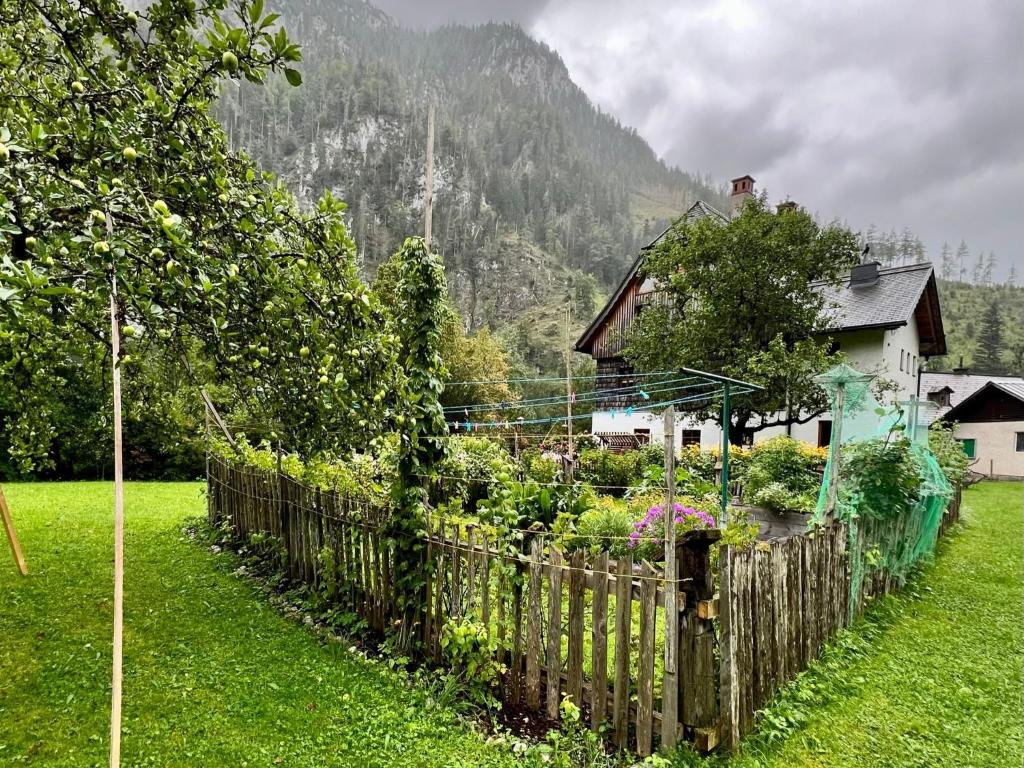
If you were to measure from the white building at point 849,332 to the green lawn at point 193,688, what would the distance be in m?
12.7

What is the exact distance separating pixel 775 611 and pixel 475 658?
76.3 inches

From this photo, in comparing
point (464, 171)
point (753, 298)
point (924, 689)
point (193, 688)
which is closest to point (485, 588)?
point (193, 688)

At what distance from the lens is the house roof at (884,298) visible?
18.0m

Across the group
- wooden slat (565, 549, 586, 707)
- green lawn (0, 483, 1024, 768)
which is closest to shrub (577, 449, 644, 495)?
green lawn (0, 483, 1024, 768)

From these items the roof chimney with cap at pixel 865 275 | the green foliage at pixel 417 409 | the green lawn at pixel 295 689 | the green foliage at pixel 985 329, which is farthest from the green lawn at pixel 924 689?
the green foliage at pixel 985 329

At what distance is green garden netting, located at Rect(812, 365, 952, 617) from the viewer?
4.68m

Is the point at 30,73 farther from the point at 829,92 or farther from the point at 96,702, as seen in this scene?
the point at 829,92

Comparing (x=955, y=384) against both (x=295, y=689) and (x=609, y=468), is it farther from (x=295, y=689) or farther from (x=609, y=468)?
(x=295, y=689)

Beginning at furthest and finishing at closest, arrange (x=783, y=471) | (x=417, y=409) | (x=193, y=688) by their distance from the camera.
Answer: (x=783, y=471)
(x=417, y=409)
(x=193, y=688)

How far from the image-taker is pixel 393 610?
396 centimetres

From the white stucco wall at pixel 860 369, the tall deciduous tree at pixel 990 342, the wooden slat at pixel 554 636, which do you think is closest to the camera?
the wooden slat at pixel 554 636

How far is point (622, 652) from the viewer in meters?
2.82

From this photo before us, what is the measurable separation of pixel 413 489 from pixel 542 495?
2.17 m

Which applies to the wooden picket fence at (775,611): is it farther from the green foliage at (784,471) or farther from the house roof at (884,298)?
the house roof at (884,298)
